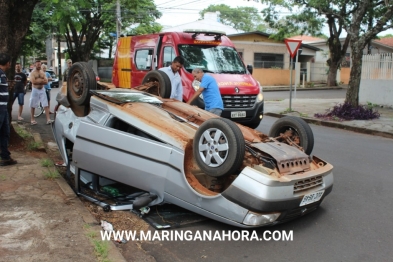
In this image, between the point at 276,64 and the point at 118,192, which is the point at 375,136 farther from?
the point at 276,64

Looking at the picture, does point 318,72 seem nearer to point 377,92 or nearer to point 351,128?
point 377,92

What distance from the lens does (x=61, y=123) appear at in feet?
19.4

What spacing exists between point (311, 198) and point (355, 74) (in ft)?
33.8

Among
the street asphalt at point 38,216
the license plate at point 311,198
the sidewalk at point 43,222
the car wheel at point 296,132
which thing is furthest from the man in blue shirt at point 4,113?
the license plate at point 311,198

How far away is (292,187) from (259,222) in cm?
47

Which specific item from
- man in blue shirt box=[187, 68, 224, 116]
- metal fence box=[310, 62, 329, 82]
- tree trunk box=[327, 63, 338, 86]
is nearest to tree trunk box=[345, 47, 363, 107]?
man in blue shirt box=[187, 68, 224, 116]

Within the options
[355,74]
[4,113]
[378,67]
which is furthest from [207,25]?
[4,113]

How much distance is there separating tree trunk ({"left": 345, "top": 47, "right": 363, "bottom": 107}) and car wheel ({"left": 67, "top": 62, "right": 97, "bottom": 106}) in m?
10.1

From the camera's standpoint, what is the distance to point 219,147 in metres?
4.20

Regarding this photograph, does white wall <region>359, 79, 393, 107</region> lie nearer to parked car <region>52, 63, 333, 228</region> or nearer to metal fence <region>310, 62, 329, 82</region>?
parked car <region>52, 63, 333, 228</region>

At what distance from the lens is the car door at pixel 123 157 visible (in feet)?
14.6

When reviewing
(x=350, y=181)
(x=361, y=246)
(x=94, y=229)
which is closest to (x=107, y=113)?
(x=94, y=229)

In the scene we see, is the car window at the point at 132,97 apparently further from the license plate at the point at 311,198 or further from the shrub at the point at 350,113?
the shrub at the point at 350,113

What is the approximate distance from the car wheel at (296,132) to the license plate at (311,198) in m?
0.69
